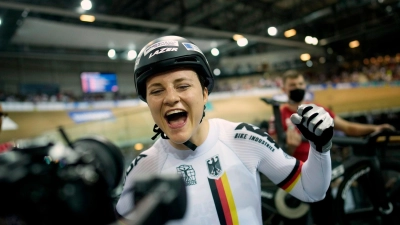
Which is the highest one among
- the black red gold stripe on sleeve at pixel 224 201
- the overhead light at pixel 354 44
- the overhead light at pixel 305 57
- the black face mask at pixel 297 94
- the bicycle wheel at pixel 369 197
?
the overhead light at pixel 354 44

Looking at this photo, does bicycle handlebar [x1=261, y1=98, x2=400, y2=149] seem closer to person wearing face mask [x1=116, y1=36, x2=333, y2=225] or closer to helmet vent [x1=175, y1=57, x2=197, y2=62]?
person wearing face mask [x1=116, y1=36, x2=333, y2=225]

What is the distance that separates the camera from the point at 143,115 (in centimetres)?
782

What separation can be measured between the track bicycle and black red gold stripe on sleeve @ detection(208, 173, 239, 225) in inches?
67.4

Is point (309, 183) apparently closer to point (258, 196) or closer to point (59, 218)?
point (258, 196)

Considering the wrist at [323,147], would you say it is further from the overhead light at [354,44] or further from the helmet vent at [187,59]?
the overhead light at [354,44]

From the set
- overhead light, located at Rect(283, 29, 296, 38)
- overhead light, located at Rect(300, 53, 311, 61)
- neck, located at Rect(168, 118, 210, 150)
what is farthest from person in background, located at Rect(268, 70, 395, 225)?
overhead light, located at Rect(300, 53, 311, 61)

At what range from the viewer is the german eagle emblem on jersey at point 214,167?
1585 mm

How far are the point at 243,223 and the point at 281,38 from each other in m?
20.4

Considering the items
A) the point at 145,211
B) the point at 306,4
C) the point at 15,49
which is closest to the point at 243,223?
the point at 145,211

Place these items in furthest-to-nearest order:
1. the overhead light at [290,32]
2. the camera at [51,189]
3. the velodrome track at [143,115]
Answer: the overhead light at [290,32] < the velodrome track at [143,115] < the camera at [51,189]

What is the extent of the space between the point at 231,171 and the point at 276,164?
0.25 meters

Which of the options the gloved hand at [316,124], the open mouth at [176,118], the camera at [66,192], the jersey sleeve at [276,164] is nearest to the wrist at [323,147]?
the gloved hand at [316,124]

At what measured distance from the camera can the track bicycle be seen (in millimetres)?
2844

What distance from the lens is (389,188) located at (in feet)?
9.99
